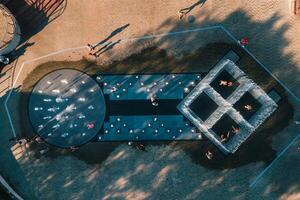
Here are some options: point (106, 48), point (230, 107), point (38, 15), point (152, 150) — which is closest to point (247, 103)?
point (230, 107)

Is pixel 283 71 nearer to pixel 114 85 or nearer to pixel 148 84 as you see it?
pixel 148 84

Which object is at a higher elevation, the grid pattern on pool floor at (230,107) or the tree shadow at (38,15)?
the tree shadow at (38,15)

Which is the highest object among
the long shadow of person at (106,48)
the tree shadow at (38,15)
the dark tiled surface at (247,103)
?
the tree shadow at (38,15)

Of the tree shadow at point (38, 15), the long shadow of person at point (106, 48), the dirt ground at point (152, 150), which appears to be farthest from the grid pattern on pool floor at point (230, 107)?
the tree shadow at point (38, 15)

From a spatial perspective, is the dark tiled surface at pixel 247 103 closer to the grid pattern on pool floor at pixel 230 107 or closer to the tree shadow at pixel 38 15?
the grid pattern on pool floor at pixel 230 107

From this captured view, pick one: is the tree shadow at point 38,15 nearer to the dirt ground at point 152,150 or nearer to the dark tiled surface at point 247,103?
the dirt ground at point 152,150

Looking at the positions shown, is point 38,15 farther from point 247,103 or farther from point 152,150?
point 247,103

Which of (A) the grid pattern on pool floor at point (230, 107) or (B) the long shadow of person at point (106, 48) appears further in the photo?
(B) the long shadow of person at point (106, 48)

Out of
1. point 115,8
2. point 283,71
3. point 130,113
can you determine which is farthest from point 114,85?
point 283,71

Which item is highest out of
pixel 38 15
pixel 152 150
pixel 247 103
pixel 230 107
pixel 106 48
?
pixel 38 15
